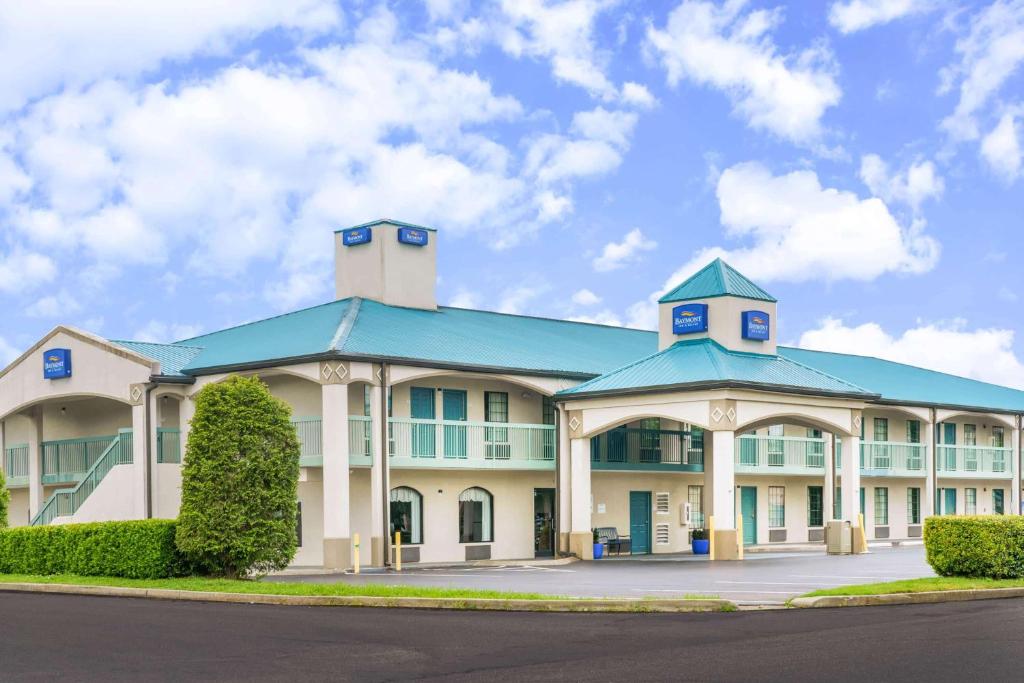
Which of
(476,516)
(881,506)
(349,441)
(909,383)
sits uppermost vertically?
(909,383)

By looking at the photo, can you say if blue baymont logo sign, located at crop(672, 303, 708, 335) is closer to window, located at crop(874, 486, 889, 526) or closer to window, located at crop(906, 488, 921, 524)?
window, located at crop(874, 486, 889, 526)

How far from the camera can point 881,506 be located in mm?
52625

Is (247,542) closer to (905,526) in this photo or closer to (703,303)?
(703,303)

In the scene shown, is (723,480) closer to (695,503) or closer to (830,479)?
(830,479)

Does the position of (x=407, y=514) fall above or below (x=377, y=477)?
below

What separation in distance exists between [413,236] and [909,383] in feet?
72.0

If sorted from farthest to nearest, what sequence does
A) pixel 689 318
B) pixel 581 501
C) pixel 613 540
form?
pixel 613 540 → pixel 689 318 → pixel 581 501

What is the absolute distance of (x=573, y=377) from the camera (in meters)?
39.7

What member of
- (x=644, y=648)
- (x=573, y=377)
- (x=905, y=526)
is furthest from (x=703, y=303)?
(x=644, y=648)

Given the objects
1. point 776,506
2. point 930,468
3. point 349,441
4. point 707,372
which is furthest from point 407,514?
point 930,468

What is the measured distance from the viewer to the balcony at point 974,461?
51.9 m

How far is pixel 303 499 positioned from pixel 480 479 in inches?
205

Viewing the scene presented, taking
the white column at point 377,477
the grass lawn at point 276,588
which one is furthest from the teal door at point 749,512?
the grass lawn at point 276,588

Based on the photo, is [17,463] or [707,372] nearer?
[707,372]
